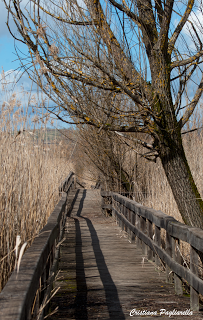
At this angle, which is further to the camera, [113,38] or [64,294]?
[113,38]

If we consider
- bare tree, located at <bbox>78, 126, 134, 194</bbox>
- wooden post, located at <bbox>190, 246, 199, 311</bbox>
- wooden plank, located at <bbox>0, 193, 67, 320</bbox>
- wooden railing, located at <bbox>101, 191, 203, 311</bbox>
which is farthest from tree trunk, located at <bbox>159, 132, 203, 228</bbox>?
bare tree, located at <bbox>78, 126, 134, 194</bbox>

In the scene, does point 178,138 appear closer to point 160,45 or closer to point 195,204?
point 195,204

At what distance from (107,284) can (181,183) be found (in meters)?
1.71

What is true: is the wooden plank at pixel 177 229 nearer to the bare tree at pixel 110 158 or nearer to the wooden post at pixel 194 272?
the wooden post at pixel 194 272

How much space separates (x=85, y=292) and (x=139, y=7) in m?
3.65

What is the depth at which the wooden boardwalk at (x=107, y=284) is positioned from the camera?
309 cm

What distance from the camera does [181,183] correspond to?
4660 millimetres

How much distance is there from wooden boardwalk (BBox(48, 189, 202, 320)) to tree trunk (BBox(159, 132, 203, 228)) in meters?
0.88

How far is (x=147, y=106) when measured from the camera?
4227mm

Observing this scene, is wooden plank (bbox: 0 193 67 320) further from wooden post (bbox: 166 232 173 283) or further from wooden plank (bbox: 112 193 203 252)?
wooden post (bbox: 166 232 173 283)

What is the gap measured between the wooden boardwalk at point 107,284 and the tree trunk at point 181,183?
88 centimetres

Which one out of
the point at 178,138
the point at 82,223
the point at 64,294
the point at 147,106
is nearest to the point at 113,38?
the point at 147,106

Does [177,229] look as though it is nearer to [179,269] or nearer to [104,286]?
[179,269]

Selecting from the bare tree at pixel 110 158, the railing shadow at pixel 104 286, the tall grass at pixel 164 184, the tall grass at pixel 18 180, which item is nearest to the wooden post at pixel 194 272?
the railing shadow at pixel 104 286
